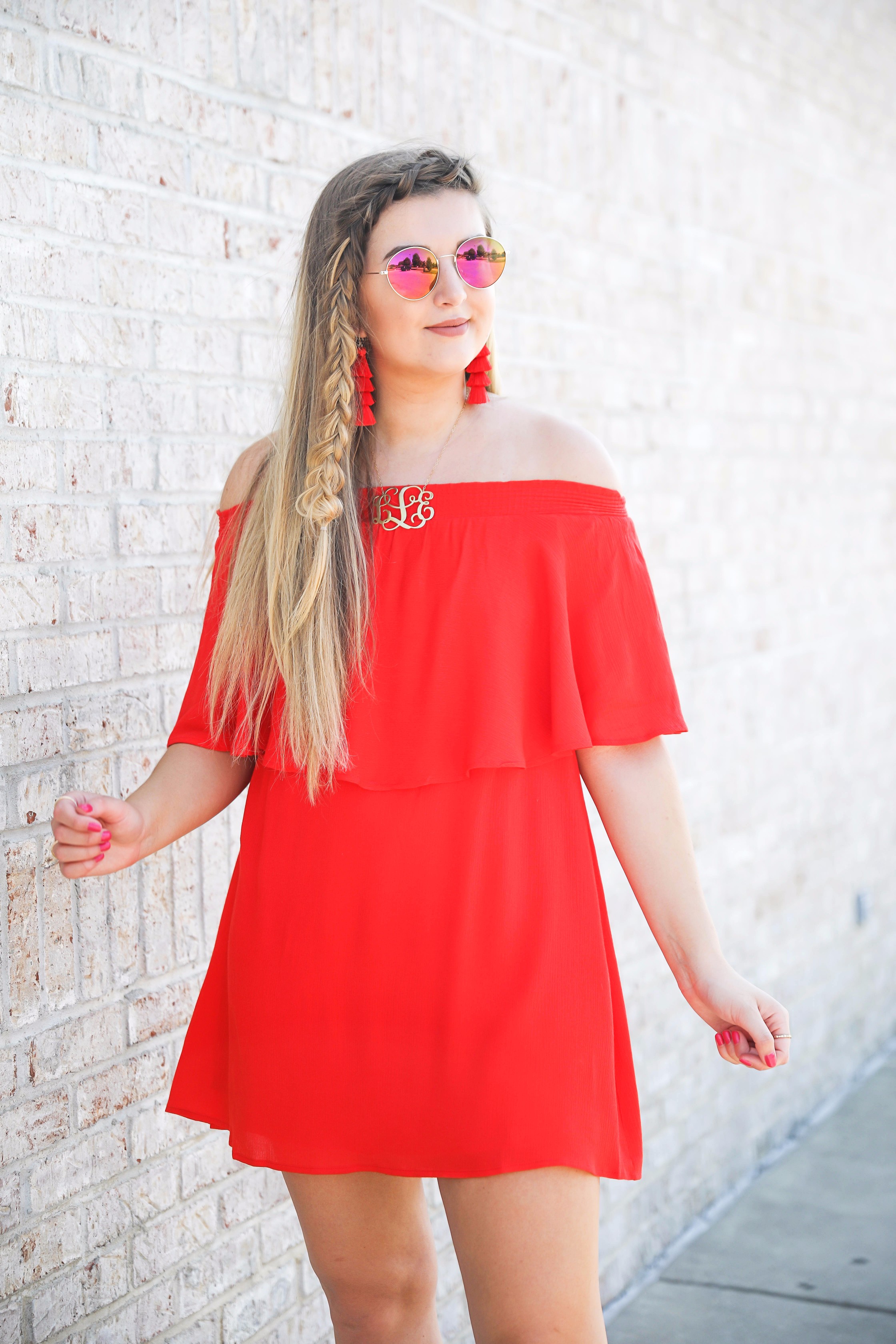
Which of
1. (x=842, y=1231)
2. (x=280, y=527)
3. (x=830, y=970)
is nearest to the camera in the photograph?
(x=280, y=527)

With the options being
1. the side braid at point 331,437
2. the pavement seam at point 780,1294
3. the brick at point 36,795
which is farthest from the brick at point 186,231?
the pavement seam at point 780,1294

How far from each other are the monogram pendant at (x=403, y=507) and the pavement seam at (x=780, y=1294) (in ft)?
8.09

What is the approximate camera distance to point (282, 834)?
72.5 inches

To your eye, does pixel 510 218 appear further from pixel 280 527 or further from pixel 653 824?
pixel 653 824

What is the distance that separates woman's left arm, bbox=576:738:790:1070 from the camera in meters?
1.77

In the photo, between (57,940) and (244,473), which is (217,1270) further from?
(244,473)

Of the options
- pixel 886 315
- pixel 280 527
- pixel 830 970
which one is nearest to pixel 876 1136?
pixel 830 970

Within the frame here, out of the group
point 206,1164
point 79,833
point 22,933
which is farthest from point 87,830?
point 206,1164

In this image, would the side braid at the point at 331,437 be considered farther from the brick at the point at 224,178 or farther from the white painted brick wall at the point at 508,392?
the brick at the point at 224,178

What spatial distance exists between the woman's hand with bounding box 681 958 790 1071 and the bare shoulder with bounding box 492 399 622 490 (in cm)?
66

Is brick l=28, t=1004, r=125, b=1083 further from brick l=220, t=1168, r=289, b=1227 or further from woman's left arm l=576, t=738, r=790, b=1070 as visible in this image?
woman's left arm l=576, t=738, r=790, b=1070

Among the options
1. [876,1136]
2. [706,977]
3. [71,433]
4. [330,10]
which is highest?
[330,10]

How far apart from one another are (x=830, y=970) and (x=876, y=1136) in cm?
65

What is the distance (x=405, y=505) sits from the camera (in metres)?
1.84
